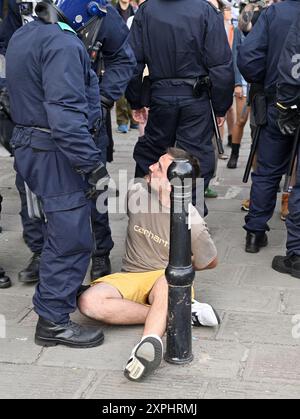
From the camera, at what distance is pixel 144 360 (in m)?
3.44

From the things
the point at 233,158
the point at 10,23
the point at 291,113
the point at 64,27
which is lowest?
the point at 233,158

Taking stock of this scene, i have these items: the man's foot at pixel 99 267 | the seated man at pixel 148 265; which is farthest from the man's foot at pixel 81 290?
the man's foot at pixel 99 267

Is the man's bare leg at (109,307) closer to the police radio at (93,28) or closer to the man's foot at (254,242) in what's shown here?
the police radio at (93,28)

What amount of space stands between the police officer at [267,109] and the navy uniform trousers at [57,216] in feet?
6.34

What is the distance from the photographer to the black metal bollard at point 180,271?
11.4ft

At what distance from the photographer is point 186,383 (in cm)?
349

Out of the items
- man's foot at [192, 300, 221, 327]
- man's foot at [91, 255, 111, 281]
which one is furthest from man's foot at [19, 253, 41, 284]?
man's foot at [192, 300, 221, 327]

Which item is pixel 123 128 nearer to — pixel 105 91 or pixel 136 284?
pixel 105 91

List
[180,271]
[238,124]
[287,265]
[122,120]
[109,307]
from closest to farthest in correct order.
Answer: [180,271]
[109,307]
[287,265]
[238,124]
[122,120]

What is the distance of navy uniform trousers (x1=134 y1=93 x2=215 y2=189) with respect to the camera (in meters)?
5.36

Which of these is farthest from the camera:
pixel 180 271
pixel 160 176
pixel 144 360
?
pixel 160 176

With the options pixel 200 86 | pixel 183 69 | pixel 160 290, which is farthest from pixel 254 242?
pixel 160 290

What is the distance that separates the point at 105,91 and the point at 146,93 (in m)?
0.80

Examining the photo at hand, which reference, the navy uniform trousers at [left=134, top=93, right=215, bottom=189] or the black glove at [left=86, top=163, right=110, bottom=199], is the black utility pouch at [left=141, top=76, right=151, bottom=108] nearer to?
the navy uniform trousers at [left=134, top=93, right=215, bottom=189]
